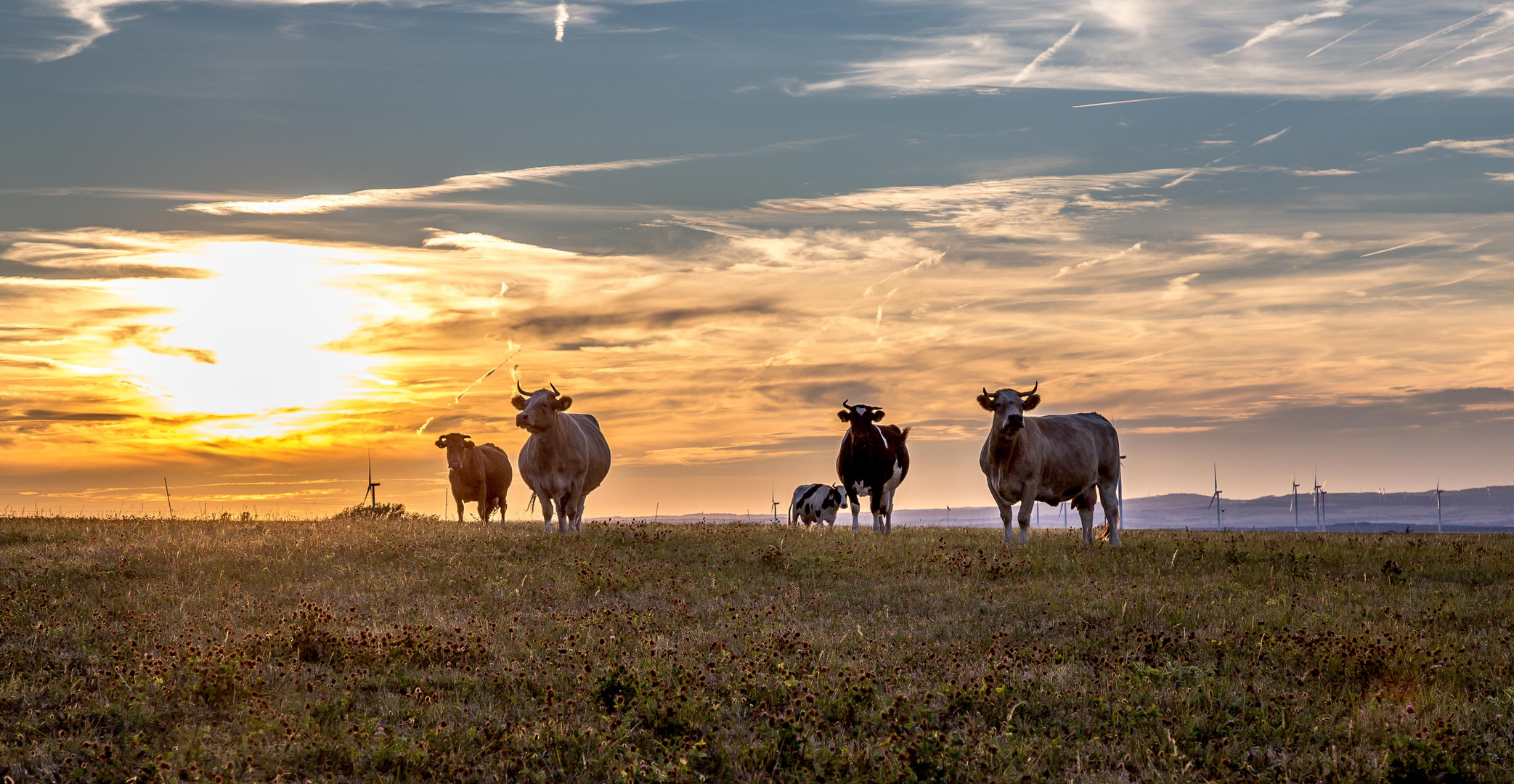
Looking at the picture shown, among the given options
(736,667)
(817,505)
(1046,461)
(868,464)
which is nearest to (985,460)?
(1046,461)

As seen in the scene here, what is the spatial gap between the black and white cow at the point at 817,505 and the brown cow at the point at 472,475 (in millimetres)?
9612

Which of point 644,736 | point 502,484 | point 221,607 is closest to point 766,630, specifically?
point 644,736

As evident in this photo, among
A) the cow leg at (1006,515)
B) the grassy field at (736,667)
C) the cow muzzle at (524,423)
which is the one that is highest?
the cow muzzle at (524,423)

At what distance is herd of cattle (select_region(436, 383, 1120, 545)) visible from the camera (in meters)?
22.6

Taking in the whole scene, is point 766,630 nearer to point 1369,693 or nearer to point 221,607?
point 1369,693

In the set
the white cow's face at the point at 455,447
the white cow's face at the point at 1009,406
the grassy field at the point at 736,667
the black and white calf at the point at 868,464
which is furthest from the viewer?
the white cow's face at the point at 455,447

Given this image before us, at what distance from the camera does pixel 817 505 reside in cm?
3478

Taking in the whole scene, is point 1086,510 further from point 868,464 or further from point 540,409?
point 540,409

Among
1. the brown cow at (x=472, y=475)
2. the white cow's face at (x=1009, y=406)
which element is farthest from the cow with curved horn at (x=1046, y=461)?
the brown cow at (x=472, y=475)

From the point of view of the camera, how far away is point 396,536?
1958cm

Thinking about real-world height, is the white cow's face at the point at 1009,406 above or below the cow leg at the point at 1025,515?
above

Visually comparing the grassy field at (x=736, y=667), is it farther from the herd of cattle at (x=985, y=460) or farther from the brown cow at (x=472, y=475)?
the brown cow at (x=472, y=475)

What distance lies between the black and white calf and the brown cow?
41.3 ft

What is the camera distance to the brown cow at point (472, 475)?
34406 millimetres
